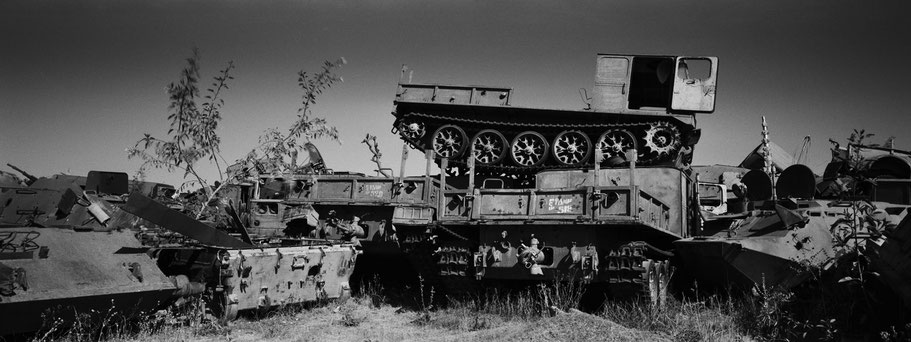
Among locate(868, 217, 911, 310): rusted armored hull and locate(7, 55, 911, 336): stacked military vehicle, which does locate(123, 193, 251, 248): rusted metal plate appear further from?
locate(868, 217, 911, 310): rusted armored hull

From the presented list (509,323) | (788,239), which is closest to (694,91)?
(788,239)

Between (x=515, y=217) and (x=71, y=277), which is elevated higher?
(x=515, y=217)

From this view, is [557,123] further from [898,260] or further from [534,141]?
[898,260]

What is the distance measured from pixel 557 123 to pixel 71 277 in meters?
10.6

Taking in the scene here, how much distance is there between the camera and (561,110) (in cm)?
1577

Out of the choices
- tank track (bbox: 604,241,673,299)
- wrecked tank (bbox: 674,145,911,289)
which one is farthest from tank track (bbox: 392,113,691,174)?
tank track (bbox: 604,241,673,299)

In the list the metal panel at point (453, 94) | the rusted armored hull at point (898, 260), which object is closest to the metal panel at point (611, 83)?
the metal panel at point (453, 94)

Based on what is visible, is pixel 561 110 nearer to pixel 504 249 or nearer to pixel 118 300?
pixel 504 249

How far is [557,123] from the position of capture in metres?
16.0

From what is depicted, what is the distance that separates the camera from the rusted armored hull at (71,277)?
22.9 feet

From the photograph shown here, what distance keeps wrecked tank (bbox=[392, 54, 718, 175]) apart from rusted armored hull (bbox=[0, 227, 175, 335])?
27.1ft

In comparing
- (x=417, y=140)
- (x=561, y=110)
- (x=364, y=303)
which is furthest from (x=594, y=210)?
(x=417, y=140)

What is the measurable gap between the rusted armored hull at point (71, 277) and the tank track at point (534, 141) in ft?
26.9

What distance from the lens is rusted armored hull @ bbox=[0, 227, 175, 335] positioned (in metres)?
6.97
